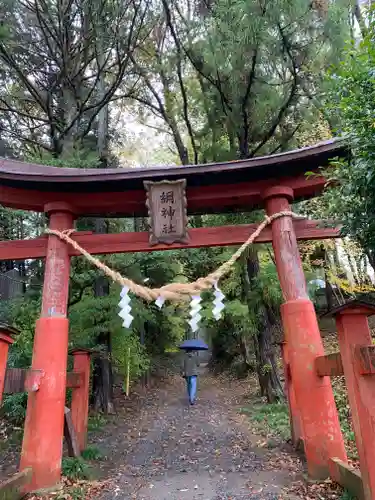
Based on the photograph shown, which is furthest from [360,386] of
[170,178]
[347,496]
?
[170,178]

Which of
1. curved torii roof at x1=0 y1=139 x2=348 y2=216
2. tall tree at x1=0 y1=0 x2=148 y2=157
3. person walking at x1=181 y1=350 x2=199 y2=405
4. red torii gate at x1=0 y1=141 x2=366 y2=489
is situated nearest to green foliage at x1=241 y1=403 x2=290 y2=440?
red torii gate at x1=0 y1=141 x2=366 y2=489

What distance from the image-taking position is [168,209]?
510 cm

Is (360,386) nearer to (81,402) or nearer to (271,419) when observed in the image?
(81,402)

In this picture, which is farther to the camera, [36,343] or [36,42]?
[36,42]

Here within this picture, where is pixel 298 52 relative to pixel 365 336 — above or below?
above

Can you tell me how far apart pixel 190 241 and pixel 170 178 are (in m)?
0.93

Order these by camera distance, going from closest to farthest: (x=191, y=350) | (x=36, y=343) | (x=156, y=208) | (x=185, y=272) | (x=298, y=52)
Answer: (x=36, y=343) → (x=156, y=208) → (x=298, y=52) → (x=191, y=350) → (x=185, y=272)

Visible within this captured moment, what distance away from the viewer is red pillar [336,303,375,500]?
297cm

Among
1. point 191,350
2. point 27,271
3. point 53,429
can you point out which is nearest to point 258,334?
point 191,350

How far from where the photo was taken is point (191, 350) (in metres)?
11.8

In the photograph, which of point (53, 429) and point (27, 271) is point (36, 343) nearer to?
point (53, 429)

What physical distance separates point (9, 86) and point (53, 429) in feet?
31.9

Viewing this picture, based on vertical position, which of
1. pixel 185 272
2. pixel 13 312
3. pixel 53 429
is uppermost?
pixel 185 272

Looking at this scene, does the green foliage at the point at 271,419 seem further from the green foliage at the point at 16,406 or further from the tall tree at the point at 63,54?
the tall tree at the point at 63,54
